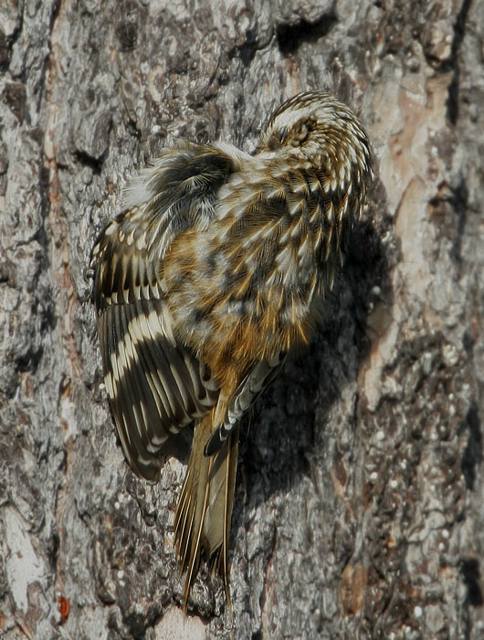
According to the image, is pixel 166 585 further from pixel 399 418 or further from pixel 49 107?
pixel 49 107

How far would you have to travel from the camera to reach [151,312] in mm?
2998

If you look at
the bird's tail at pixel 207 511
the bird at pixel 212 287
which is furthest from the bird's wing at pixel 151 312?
the bird's tail at pixel 207 511

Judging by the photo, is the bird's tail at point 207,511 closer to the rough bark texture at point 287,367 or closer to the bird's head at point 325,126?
the rough bark texture at point 287,367

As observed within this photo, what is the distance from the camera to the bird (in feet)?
9.51

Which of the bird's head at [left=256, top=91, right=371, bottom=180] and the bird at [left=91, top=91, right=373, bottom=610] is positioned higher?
the bird's head at [left=256, top=91, right=371, bottom=180]

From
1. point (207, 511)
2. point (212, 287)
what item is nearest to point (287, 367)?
point (212, 287)

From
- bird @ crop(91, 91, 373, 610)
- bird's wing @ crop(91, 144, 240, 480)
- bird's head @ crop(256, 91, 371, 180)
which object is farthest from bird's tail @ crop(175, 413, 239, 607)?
bird's head @ crop(256, 91, 371, 180)

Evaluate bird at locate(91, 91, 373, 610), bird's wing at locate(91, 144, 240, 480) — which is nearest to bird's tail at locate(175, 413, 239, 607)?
bird at locate(91, 91, 373, 610)

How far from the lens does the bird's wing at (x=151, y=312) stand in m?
2.95

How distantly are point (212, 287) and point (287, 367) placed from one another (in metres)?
0.33

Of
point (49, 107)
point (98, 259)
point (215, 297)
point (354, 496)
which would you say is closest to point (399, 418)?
point (354, 496)

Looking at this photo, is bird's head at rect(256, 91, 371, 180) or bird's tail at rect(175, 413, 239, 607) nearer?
bird's tail at rect(175, 413, 239, 607)

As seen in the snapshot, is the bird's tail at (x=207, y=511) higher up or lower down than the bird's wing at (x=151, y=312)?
→ lower down

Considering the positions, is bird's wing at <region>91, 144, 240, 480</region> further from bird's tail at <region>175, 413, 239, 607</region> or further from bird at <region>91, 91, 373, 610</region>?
bird's tail at <region>175, 413, 239, 607</region>
